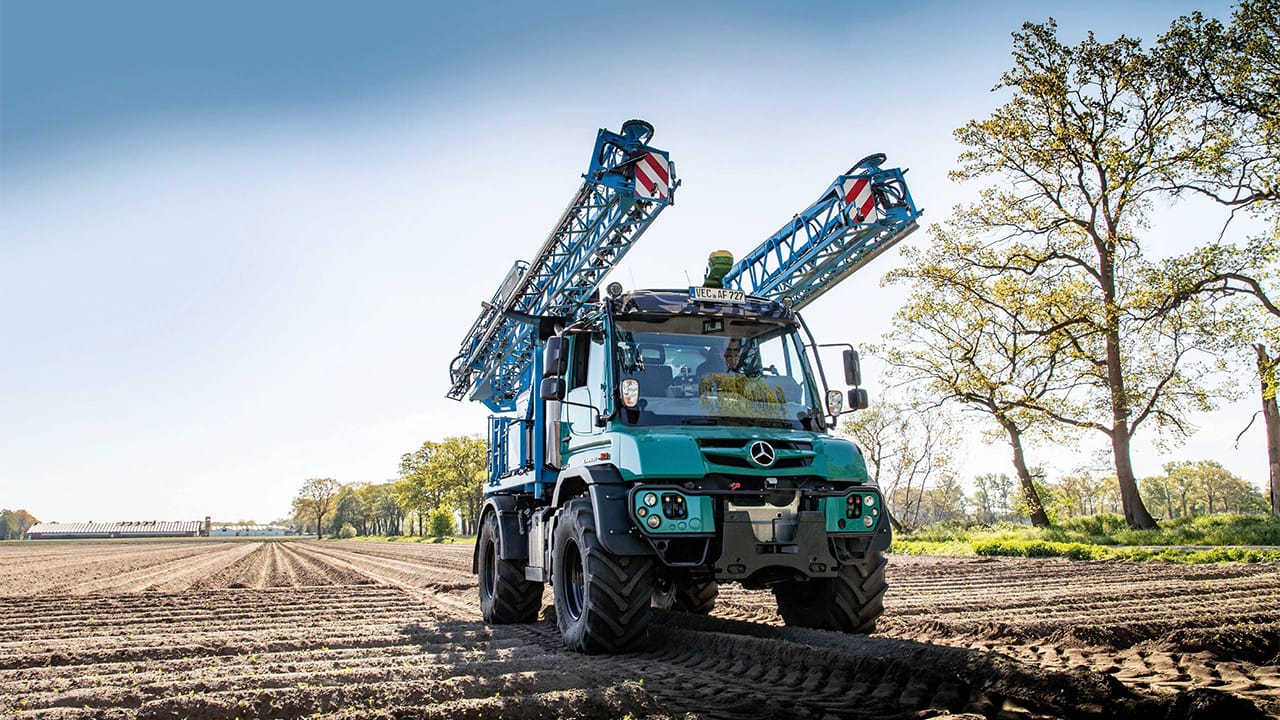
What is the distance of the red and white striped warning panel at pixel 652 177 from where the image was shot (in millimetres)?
11172

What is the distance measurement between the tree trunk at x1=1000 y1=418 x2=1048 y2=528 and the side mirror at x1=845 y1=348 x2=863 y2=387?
74.1 ft

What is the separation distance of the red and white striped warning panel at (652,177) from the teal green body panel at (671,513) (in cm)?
560

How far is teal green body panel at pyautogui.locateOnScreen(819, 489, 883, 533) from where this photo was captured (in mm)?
6977

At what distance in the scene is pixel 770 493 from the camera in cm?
680

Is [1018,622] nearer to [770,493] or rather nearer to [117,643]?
[770,493]

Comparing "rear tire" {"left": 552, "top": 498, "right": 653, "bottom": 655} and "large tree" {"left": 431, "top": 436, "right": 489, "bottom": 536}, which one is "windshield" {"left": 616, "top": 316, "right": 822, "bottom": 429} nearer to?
"rear tire" {"left": 552, "top": 498, "right": 653, "bottom": 655}

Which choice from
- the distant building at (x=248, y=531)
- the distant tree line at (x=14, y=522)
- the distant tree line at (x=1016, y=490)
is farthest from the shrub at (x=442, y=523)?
the distant tree line at (x=14, y=522)

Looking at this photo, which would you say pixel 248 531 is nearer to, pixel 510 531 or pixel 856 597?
pixel 510 531

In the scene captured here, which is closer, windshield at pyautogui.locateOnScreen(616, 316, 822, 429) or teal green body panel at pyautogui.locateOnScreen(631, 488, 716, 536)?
teal green body panel at pyautogui.locateOnScreen(631, 488, 716, 536)

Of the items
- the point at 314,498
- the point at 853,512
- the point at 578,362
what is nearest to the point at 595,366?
the point at 578,362

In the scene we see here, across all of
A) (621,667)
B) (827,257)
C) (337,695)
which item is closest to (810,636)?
(621,667)

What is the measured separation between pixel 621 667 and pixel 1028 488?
95.9ft

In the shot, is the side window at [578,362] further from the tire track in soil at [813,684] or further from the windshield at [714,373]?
the tire track in soil at [813,684]

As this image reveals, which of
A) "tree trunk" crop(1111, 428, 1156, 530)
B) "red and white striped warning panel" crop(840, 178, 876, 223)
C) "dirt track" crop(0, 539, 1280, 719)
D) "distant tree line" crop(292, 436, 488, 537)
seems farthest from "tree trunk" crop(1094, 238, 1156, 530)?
"distant tree line" crop(292, 436, 488, 537)
